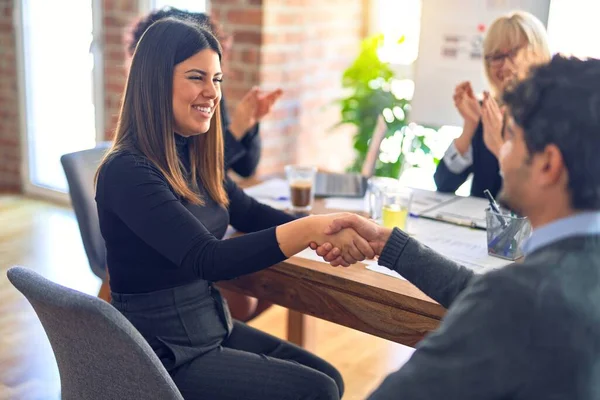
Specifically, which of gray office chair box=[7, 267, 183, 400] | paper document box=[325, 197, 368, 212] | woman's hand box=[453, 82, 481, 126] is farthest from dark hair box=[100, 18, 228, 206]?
woman's hand box=[453, 82, 481, 126]

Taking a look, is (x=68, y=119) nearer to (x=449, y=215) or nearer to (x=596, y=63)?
(x=449, y=215)

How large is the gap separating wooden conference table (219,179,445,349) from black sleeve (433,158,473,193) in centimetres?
82

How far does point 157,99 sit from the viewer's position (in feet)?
5.01

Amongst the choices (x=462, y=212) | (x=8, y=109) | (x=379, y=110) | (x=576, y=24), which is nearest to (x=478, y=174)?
(x=462, y=212)

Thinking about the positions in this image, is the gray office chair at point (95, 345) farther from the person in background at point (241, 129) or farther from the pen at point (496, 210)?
the person in background at point (241, 129)

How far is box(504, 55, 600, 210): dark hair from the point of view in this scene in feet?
2.68

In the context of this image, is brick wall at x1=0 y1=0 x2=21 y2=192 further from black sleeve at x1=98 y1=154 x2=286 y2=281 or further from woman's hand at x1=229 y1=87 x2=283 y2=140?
black sleeve at x1=98 y1=154 x2=286 y2=281

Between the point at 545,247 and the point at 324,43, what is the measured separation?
2981 millimetres

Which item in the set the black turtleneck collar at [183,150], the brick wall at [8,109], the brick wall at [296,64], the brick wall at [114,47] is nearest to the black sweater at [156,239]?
the black turtleneck collar at [183,150]

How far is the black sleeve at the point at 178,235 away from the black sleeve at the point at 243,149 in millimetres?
973

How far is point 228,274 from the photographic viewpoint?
4.59 feet

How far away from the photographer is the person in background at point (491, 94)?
2.25 m

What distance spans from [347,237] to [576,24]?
1908mm

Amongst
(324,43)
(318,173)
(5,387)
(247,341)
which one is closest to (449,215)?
(318,173)
